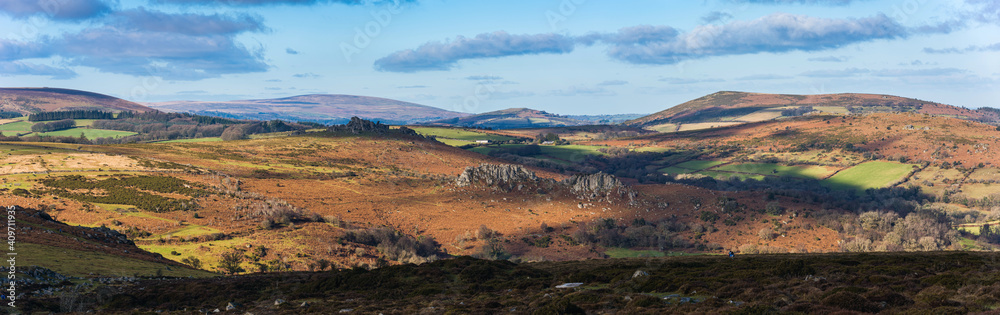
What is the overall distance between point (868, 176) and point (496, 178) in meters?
105

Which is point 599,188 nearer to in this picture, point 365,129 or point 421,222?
point 421,222

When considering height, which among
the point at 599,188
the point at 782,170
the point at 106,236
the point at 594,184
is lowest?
the point at 782,170

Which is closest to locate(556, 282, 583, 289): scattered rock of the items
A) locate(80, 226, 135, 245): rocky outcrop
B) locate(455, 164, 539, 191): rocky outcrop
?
locate(80, 226, 135, 245): rocky outcrop

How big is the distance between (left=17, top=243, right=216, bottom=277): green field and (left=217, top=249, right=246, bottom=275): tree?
5.64 meters

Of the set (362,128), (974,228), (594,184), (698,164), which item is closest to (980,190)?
(974,228)

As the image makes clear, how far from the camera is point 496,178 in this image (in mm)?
88312

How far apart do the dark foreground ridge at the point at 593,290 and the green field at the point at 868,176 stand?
11413 cm

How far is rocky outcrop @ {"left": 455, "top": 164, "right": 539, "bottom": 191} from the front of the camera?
86.8 metres

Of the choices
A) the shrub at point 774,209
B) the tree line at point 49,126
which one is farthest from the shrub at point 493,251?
the tree line at point 49,126

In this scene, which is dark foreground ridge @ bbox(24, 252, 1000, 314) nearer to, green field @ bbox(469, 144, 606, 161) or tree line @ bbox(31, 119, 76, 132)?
green field @ bbox(469, 144, 606, 161)

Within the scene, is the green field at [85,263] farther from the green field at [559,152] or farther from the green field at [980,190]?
the green field at [980,190]

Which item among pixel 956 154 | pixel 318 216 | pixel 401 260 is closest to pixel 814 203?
pixel 401 260

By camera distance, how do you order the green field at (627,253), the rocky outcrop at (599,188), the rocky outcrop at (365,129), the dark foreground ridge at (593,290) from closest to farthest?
1. the dark foreground ridge at (593,290)
2. the green field at (627,253)
3. the rocky outcrop at (599,188)
4. the rocky outcrop at (365,129)

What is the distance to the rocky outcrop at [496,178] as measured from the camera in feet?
285
